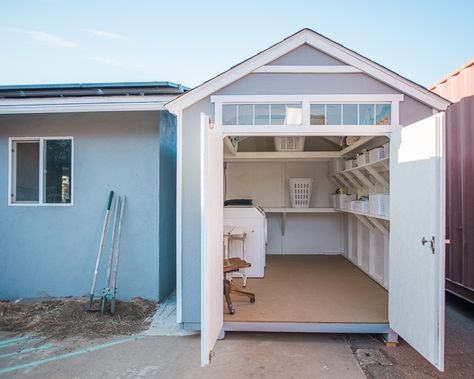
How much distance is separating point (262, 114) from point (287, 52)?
689 mm

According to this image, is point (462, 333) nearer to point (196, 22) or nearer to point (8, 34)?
point (196, 22)

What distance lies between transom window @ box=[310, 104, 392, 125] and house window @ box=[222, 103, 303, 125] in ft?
0.59

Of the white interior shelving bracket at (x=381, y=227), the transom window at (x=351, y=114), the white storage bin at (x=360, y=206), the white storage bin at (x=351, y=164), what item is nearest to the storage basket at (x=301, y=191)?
the white storage bin at (x=351, y=164)

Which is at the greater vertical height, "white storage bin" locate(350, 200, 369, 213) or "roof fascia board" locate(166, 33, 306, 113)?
"roof fascia board" locate(166, 33, 306, 113)

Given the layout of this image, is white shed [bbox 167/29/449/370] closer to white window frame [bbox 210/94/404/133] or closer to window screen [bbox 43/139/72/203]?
white window frame [bbox 210/94/404/133]

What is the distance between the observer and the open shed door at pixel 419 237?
7.85ft

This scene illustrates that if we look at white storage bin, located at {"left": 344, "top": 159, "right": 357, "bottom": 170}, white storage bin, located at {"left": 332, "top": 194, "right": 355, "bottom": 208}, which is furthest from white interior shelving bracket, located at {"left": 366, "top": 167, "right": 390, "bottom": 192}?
white storage bin, located at {"left": 332, "top": 194, "right": 355, "bottom": 208}

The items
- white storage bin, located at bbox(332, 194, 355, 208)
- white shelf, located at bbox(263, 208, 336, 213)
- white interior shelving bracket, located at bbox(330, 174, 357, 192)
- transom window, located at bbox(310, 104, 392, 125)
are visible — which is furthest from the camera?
white shelf, located at bbox(263, 208, 336, 213)

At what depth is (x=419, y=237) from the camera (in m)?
2.62

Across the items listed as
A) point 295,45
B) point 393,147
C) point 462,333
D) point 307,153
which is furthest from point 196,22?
point 462,333

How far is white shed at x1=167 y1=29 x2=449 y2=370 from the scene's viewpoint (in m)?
2.49

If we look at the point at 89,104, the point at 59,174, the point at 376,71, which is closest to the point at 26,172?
the point at 59,174

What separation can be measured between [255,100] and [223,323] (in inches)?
88.6

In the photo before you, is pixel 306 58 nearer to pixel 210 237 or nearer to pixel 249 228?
pixel 210 237
